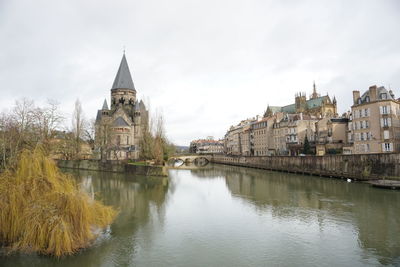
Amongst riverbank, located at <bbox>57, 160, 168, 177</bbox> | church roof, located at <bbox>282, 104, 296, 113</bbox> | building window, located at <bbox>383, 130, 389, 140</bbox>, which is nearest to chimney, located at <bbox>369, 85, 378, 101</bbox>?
building window, located at <bbox>383, 130, 389, 140</bbox>

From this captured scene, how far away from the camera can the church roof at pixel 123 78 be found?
70150 mm

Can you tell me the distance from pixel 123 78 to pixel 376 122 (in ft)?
187

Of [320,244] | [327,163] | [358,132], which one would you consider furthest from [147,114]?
[320,244]

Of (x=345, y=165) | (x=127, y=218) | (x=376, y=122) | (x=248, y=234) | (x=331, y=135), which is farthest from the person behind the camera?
(x=331, y=135)

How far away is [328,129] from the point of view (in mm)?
53031

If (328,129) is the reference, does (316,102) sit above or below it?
above

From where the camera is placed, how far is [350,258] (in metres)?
10.0

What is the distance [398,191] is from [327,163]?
514 inches

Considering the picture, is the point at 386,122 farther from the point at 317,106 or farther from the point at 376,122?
the point at 317,106

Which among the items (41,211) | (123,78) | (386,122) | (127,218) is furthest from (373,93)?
(123,78)

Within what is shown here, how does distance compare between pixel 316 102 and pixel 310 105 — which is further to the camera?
pixel 310 105

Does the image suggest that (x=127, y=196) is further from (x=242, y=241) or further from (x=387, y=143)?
(x=387, y=143)

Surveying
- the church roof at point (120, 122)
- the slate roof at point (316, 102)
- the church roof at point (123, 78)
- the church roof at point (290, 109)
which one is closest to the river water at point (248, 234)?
the church roof at point (120, 122)

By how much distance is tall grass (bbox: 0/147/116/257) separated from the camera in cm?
898
